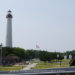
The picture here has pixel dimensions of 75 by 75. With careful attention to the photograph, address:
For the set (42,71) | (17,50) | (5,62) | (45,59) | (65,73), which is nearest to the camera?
(65,73)

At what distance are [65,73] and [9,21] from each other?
3552 inches

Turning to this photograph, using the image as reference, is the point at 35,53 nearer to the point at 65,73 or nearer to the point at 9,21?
the point at 9,21

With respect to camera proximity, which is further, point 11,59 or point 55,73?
point 11,59

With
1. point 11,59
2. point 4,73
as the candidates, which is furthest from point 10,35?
point 4,73

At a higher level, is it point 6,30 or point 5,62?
point 6,30

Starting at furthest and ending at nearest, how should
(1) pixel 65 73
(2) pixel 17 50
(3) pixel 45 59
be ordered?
(2) pixel 17 50 → (3) pixel 45 59 → (1) pixel 65 73

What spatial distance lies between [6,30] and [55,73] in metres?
87.5

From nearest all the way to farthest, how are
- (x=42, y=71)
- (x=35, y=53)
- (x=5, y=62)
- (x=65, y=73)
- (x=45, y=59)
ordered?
(x=65, y=73)
(x=42, y=71)
(x=5, y=62)
(x=45, y=59)
(x=35, y=53)

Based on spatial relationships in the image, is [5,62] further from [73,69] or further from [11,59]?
[73,69]

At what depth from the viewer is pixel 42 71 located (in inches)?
552

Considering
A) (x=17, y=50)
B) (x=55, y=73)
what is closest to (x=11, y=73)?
(x=55, y=73)

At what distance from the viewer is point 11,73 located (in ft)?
46.5

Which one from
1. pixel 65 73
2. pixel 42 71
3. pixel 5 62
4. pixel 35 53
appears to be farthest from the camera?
pixel 35 53

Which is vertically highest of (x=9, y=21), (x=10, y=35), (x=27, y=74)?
(x=9, y=21)
